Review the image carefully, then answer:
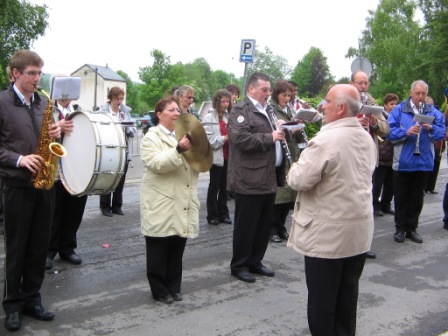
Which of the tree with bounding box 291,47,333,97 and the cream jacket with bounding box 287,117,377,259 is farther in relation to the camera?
the tree with bounding box 291,47,333,97

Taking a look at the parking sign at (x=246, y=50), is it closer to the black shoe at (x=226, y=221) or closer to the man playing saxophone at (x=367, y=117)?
the black shoe at (x=226, y=221)

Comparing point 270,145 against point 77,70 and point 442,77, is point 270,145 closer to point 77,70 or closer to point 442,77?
point 442,77

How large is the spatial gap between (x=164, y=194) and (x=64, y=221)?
6.09 feet

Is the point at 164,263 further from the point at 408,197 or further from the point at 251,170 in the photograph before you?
the point at 408,197

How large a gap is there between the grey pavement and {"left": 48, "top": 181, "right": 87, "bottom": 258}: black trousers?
0.21m

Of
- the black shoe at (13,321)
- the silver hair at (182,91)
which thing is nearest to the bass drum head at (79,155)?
the black shoe at (13,321)

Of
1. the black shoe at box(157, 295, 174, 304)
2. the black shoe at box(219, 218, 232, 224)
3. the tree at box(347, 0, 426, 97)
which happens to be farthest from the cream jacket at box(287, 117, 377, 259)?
the tree at box(347, 0, 426, 97)

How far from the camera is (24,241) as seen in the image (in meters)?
4.38

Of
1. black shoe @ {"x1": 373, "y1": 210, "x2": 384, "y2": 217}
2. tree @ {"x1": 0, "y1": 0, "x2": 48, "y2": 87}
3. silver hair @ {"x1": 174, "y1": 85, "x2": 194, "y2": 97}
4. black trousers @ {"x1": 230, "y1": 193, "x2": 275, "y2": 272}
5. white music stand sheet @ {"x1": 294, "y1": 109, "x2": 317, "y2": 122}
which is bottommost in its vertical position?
black shoe @ {"x1": 373, "y1": 210, "x2": 384, "y2": 217}

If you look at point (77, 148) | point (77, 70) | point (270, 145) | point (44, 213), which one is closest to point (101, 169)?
point (77, 148)

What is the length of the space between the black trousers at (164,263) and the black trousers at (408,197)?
3.91m

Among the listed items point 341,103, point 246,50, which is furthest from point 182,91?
point 341,103

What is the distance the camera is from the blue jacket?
7.34m

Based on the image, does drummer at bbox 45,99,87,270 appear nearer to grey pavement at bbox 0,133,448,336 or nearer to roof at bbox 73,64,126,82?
grey pavement at bbox 0,133,448,336
